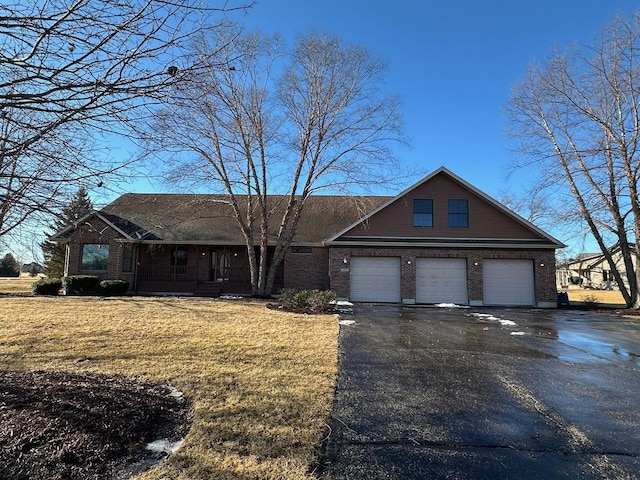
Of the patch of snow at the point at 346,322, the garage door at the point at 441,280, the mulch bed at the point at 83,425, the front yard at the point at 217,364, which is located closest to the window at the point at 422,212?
the garage door at the point at 441,280

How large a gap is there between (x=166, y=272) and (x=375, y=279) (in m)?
11.2

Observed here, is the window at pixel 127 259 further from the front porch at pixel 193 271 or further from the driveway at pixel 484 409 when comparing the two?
the driveway at pixel 484 409

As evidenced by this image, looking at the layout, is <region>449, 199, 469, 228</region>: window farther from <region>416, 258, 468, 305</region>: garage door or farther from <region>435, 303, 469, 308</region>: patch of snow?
<region>435, 303, 469, 308</region>: patch of snow

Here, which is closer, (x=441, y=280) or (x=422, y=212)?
(x=441, y=280)

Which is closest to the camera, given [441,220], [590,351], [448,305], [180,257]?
[590,351]

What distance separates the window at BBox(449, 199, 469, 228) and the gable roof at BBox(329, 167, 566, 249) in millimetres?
762

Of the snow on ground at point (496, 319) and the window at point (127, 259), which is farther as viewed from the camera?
the window at point (127, 259)

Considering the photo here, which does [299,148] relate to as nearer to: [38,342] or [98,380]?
[38,342]

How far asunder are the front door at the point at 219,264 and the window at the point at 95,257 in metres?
5.35

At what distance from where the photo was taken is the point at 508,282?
19016mm

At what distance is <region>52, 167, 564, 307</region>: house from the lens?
1883 cm

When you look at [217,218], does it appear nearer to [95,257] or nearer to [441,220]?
[95,257]

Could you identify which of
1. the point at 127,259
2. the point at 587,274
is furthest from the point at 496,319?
the point at 587,274

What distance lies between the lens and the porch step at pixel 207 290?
67.6ft
